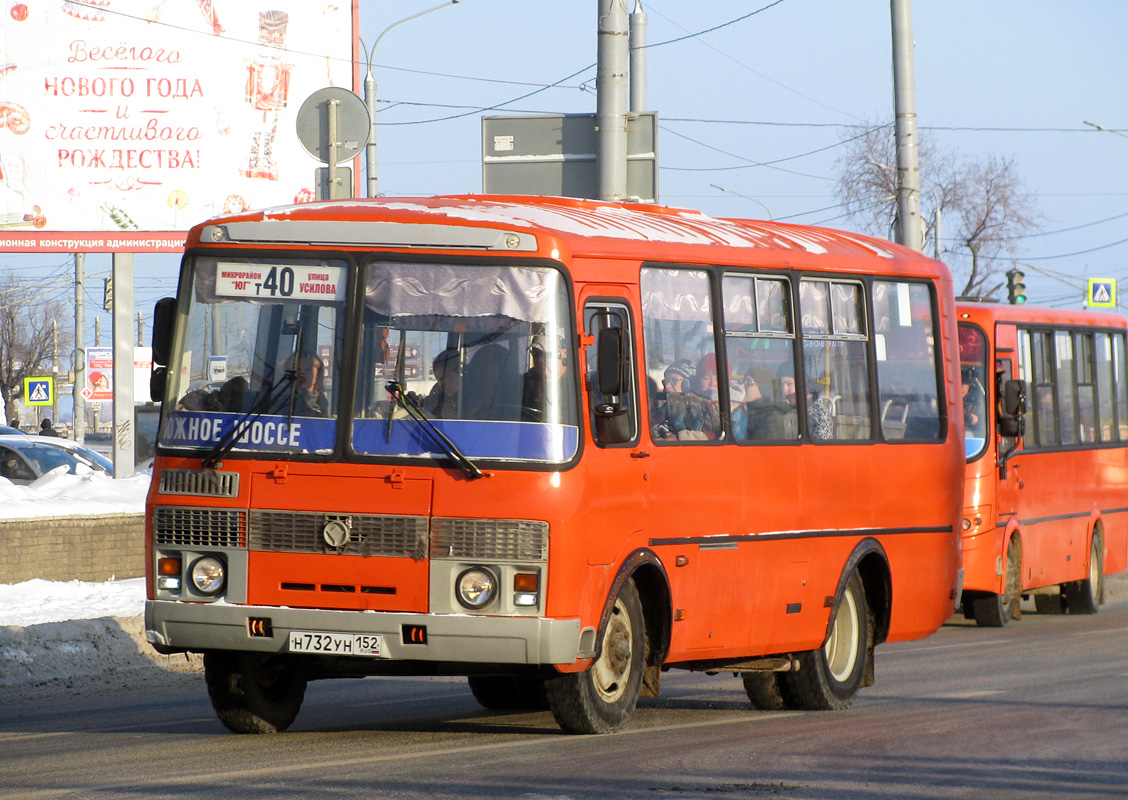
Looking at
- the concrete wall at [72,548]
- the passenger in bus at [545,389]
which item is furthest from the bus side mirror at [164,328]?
the concrete wall at [72,548]

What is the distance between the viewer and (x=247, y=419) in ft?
28.5

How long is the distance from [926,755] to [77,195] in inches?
777

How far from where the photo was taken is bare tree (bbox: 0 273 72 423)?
86.8 m

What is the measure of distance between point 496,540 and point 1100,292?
4546 centimetres

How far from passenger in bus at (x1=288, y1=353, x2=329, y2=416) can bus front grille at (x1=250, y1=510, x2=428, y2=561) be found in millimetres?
490

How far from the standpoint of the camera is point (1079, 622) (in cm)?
1886

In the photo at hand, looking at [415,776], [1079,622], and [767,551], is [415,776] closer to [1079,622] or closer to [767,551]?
[767,551]

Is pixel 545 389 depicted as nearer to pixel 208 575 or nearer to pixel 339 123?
pixel 208 575

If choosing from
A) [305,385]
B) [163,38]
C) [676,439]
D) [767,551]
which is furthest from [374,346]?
A: [163,38]

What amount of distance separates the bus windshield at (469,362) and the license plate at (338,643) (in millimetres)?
857

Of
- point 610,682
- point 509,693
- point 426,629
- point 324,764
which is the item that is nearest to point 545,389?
point 426,629

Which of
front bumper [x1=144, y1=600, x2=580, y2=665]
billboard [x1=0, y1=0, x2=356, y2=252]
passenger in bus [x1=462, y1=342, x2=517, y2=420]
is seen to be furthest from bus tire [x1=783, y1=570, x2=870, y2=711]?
billboard [x1=0, y1=0, x2=356, y2=252]

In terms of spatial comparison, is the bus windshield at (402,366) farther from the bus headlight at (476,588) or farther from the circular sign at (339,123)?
the circular sign at (339,123)

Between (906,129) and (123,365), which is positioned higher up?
(906,129)
